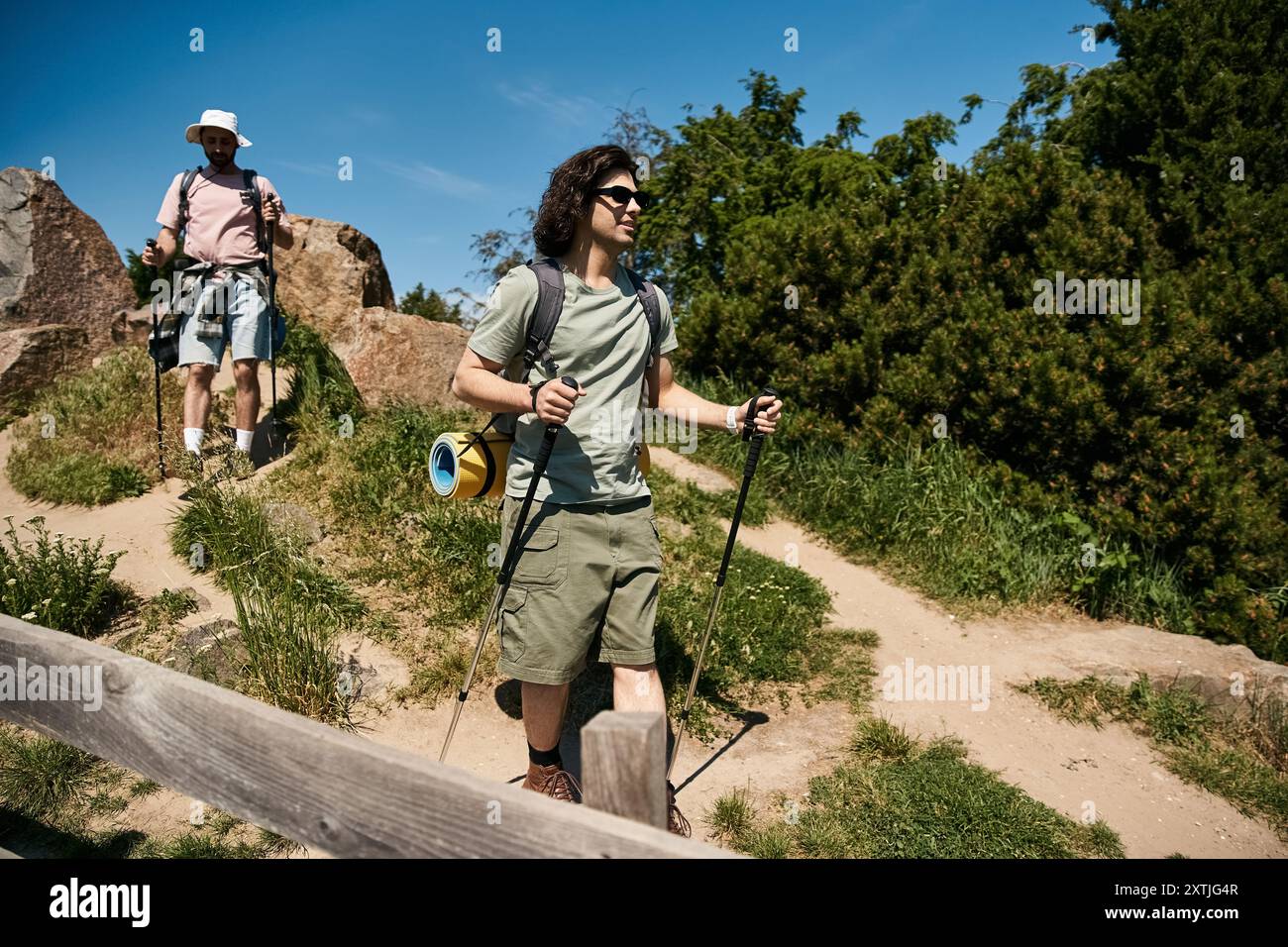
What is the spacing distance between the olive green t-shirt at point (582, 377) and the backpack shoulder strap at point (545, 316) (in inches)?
0.8

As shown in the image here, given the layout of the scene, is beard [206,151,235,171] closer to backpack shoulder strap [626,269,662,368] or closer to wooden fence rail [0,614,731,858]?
backpack shoulder strap [626,269,662,368]

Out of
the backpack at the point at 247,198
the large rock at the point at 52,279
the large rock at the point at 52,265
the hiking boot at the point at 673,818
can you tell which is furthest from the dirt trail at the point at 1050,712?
the large rock at the point at 52,265

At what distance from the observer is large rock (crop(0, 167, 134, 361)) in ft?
29.5

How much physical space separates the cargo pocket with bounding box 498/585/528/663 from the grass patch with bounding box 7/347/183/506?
4.56 m

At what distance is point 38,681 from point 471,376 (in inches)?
61.4

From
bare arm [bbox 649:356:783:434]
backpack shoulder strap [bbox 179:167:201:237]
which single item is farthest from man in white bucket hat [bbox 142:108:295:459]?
bare arm [bbox 649:356:783:434]

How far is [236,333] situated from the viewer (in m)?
6.13

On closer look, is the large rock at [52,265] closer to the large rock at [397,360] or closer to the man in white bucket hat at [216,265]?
the large rock at [397,360]

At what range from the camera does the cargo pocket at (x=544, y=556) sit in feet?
9.96

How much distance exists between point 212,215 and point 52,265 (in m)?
4.63

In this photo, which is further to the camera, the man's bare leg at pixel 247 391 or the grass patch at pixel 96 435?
the grass patch at pixel 96 435

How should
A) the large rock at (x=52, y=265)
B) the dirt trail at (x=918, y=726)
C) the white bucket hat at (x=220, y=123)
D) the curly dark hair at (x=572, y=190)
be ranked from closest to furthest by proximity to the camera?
1. the curly dark hair at (x=572, y=190)
2. the dirt trail at (x=918, y=726)
3. the white bucket hat at (x=220, y=123)
4. the large rock at (x=52, y=265)

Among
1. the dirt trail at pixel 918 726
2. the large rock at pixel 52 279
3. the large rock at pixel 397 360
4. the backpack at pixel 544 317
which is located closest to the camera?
the backpack at pixel 544 317

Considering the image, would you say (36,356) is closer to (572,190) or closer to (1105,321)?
(572,190)
